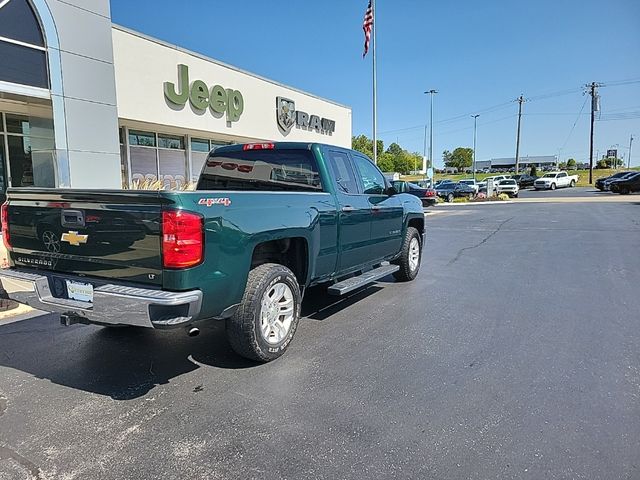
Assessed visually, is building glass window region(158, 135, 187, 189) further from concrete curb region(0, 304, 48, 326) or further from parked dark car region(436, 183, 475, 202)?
parked dark car region(436, 183, 475, 202)

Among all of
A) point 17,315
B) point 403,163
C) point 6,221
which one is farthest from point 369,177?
point 403,163

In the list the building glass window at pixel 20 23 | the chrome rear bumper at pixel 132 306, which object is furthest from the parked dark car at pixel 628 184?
the chrome rear bumper at pixel 132 306

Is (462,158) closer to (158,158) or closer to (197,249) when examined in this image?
(158,158)

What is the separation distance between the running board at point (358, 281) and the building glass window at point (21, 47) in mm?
8950

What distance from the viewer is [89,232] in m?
3.66

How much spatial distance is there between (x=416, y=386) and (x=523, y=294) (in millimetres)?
3650

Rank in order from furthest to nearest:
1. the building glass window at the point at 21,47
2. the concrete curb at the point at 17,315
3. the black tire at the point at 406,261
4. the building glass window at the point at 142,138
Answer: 1. the building glass window at the point at 142,138
2. the building glass window at the point at 21,47
3. the black tire at the point at 406,261
4. the concrete curb at the point at 17,315

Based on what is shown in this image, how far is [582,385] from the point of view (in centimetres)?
371

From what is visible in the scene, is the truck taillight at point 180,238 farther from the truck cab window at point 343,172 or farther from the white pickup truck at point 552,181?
the white pickup truck at point 552,181

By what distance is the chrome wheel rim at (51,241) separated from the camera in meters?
3.93

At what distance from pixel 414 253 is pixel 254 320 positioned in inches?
170

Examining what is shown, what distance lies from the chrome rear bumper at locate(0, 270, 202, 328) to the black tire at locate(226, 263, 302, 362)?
562mm

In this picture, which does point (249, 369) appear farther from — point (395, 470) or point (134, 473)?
point (395, 470)

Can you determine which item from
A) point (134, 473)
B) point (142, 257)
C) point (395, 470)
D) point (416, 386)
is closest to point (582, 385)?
point (416, 386)
